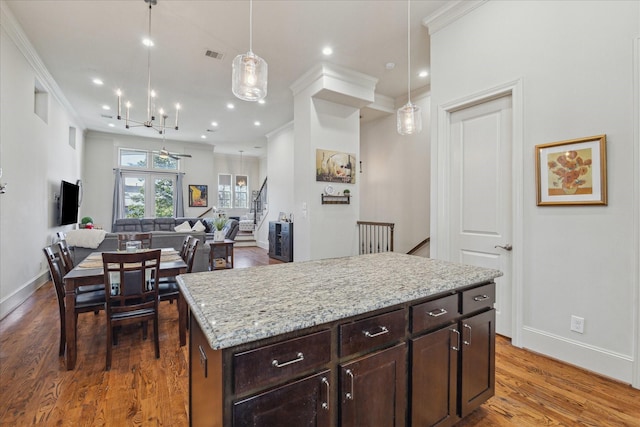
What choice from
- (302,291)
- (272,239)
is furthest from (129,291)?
(272,239)

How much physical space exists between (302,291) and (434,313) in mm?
686

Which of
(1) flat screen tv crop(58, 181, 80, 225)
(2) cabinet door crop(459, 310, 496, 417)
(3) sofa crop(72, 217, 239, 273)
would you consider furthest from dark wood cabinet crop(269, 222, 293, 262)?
(2) cabinet door crop(459, 310, 496, 417)

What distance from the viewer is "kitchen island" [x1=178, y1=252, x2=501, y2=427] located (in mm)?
953

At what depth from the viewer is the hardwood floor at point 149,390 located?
1805 mm

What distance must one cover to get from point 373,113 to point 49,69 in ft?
19.1

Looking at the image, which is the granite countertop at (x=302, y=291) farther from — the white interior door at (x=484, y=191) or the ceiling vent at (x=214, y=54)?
the ceiling vent at (x=214, y=54)

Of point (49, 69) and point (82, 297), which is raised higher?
point (49, 69)

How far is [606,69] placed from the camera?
7.37ft

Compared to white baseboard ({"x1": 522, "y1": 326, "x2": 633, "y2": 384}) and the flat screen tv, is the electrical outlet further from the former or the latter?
the flat screen tv

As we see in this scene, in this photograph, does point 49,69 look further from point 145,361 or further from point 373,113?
point 373,113

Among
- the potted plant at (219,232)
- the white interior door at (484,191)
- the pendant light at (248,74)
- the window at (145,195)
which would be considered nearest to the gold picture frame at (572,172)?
the white interior door at (484,191)

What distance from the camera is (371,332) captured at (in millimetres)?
1229

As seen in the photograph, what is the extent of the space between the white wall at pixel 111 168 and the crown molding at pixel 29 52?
275cm

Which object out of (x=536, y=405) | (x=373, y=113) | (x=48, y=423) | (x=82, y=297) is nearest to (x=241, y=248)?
(x=373, y=113)
